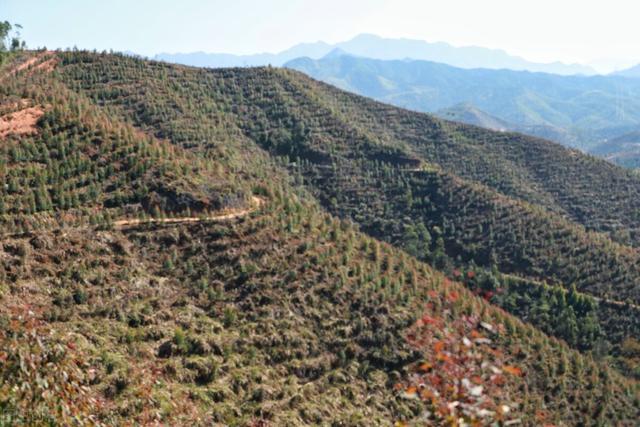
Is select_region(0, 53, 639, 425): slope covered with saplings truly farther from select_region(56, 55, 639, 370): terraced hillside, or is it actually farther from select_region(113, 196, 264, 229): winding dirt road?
select_region(56, 55, 639, 370): terraced hillside

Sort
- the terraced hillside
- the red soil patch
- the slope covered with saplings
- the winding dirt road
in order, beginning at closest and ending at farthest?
1. the slope covered with saplings
2. the winding dirt road
3. the red soil patch
4. the terraced hillside

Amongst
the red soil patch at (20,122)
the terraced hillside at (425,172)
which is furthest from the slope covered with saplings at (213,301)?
the terraced hillside at (425,172)

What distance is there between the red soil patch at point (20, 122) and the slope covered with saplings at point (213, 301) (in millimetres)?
460

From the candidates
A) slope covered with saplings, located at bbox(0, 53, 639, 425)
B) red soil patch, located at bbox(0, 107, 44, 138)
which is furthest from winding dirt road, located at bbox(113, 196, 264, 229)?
red soil patch, located at bbox(0, 107, 44, 138)

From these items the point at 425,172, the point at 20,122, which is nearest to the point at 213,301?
the point at 20,122

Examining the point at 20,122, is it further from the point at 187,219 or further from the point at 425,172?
the point at 425,172

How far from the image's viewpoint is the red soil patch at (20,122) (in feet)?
96.6

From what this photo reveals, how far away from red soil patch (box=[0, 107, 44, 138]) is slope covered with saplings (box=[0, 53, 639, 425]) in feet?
1.51

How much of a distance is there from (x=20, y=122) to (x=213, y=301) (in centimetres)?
1995

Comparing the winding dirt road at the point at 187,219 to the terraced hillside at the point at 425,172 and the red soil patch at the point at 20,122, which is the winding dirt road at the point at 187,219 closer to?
the red soil patch at the point at 20,122

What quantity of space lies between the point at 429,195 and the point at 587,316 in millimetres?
22343

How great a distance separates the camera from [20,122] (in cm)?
3069

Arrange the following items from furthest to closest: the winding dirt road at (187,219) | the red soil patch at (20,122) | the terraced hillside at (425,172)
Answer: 1. the terraced hillside at (425,172)
2. the red soil patch at (20,122)
3. the winding dirt road at (187,219)

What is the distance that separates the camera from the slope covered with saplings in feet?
53.5
